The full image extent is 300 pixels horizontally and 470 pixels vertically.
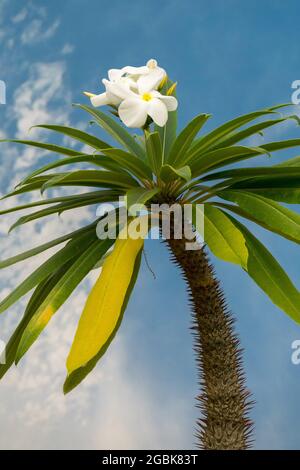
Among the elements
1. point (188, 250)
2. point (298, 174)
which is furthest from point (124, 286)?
point (298, 174)

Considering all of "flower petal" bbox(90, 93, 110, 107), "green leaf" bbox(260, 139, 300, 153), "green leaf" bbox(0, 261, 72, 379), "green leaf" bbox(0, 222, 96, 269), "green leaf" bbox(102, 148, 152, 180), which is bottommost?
"green leaf" bbox(0, 261, 72, 379)

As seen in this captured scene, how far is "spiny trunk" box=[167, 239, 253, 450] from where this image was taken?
2688mm

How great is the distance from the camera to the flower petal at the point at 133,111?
2434mm

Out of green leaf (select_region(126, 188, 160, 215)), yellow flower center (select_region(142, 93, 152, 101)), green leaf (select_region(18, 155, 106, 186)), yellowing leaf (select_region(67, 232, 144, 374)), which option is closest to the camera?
yellowing leaf (select_region(67, 232, 144, 374))

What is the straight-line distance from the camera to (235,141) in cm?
285

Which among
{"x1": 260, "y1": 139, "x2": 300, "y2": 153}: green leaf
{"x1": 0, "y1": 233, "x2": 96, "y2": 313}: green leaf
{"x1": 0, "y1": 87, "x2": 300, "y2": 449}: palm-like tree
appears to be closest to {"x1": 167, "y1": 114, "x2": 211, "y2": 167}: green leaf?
{"x1": 0, "y1": 87, "x2": 300, "y2": 449}: palm-like tree

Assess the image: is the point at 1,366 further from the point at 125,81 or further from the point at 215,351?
the point at 125,81

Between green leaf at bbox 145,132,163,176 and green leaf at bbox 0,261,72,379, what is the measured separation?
0.60 meters

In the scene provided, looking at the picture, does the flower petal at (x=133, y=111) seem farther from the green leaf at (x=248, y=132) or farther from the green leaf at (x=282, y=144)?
the green leaf at (x=282, y=144)

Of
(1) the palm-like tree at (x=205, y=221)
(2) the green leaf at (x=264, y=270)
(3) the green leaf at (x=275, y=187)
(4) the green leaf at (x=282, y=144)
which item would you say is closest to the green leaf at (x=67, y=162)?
(1) the palm-like tree at (x=205, y=221)

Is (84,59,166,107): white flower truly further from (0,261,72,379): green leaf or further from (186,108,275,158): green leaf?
(0,261,72,379): green leaf

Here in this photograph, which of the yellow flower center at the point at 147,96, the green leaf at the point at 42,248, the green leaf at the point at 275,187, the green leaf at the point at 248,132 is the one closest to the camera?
the yellow flower center at the point at 147,96

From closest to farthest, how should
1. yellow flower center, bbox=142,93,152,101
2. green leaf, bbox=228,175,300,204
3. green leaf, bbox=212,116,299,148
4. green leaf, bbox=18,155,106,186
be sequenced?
yellow flower center, bbox=142,93,152,101
green leaf, bbox=18,155,106,186
green leaf, bbox=212,116,299,148
green leaf, bbox=228,175,300,204

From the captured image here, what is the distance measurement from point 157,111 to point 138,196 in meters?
0.32
